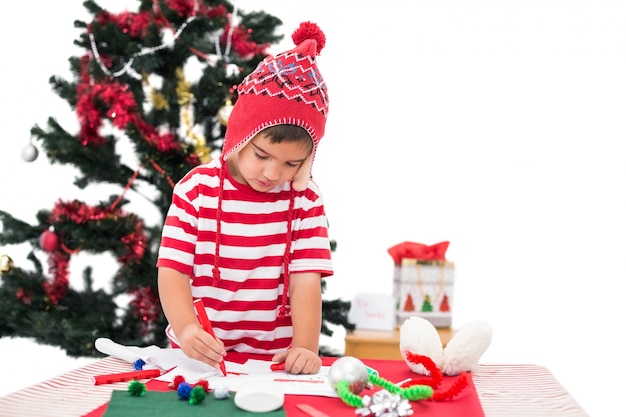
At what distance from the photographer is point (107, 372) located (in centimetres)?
107

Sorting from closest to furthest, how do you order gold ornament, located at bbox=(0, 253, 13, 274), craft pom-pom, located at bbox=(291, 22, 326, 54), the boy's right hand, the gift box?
the boy's right hand → craft pom-pom, located at bbox=(291, 22, 326, 54) → gold ornament, located at bbox=(0, 253, 13, 274) → the gift box

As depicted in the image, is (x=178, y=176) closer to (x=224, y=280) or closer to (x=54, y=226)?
(x=54, y=226)

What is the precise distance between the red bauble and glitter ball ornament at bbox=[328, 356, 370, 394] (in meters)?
1.50

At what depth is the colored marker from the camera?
3.22 ft

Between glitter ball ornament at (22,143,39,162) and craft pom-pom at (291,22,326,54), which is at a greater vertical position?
craft pom-pom at (291,22,326,54)

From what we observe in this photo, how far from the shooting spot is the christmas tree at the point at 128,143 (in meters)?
2.13

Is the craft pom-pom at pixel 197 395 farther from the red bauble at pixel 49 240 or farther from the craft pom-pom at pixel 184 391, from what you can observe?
the red bauble at pixel 49 240

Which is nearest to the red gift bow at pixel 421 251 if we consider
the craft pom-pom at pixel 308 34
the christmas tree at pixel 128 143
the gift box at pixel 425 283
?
the gift box at pixel 425 283

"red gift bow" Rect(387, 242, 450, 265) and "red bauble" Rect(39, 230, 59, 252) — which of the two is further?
"red gift bow" Rect(387, 242, 450, 265)

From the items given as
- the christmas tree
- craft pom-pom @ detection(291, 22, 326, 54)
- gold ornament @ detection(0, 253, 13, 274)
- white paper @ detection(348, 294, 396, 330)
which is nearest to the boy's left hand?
craft pom-pom @ detection(291, 22, 326, 54)

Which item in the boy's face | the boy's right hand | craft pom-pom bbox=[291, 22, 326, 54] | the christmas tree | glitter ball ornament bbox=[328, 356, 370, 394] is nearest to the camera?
glitter ball ornament bbox=[328, 356, 370, 394]

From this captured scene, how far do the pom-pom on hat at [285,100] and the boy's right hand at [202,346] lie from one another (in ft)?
1.24

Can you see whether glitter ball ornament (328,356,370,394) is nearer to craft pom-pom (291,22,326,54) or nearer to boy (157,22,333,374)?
boy (157,22,333,374)

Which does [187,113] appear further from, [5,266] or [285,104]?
[285,104]
